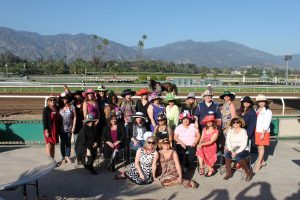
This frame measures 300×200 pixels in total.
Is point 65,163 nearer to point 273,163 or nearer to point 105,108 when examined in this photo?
point 105,108

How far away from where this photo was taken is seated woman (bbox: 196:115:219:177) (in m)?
6.80

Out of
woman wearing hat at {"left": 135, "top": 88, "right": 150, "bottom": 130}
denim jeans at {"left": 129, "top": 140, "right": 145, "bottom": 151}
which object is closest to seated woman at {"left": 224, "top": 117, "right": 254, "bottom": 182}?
denim jeans at {"left": 129, "top": 140, "right": 145, "bottom": 151}

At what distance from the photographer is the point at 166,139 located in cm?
634

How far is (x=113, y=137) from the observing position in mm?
7148

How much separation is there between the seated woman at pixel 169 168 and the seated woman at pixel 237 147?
3.00ft

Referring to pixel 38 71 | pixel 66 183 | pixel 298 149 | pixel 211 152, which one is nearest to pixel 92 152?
pixel 66 183

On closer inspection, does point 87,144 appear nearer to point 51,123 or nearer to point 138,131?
point 51,123

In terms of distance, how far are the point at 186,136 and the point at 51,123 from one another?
9.10ft

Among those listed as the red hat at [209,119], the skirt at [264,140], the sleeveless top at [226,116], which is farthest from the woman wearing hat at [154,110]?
the skirt at [264,140]

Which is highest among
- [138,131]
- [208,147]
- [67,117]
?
[67,117]

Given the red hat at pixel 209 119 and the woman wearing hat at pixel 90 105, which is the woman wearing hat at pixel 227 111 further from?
the woman wearing hat at pixel 90 105

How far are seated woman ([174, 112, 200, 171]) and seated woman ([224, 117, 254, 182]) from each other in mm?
659

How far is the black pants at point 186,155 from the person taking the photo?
7.05 metres

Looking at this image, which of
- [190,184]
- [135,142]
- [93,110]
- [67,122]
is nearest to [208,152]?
[190,184]
